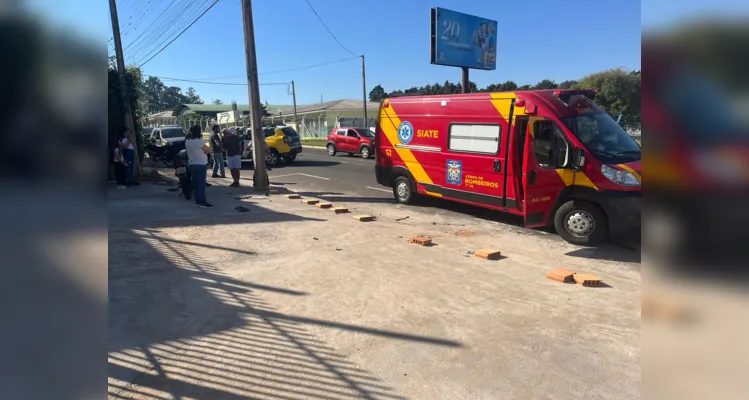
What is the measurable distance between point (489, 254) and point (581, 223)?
181cm

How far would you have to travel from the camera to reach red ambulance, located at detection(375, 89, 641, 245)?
6.85m

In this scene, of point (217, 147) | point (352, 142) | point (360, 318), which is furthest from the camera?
point (352, 142)

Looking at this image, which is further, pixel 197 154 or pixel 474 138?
pixel 197 154

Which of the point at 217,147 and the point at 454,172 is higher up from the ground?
the point at 217,147

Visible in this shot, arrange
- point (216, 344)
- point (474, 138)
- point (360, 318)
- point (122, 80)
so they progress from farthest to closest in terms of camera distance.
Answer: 1. point (122, 80)
2. point (474, 138)
3. point (360, 318)
4. point (216, 344)

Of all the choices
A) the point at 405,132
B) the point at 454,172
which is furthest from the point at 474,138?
the point at 405,132

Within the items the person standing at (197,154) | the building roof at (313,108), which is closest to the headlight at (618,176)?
the person standing at (197,154)

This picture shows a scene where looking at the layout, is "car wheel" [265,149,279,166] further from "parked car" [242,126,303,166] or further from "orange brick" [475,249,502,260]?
"orange brick" [475,249,502,260]

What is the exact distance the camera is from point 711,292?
86cm

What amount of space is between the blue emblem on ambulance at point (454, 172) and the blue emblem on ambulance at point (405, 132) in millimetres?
1324

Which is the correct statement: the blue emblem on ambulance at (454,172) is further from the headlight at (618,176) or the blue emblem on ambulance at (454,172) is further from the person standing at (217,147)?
the person standing at (217,147)

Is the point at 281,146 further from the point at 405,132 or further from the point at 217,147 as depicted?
the point at 405,132

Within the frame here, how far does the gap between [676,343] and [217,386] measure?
3.05 m

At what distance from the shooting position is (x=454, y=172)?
30.6 feet
